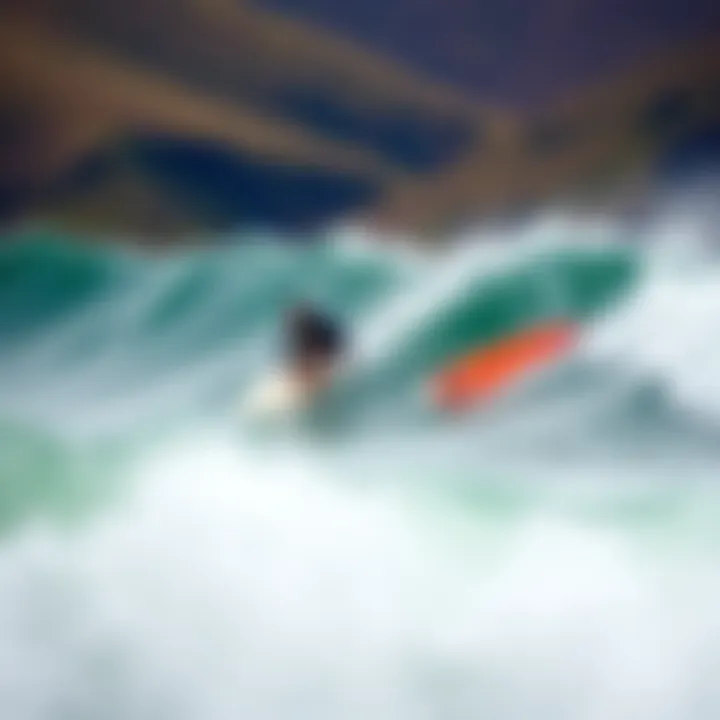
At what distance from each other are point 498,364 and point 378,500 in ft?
0.46

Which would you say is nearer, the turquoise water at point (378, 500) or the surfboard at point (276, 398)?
the turquoise water at point (378, 500)

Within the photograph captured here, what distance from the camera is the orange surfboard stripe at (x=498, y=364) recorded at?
2.82 ft

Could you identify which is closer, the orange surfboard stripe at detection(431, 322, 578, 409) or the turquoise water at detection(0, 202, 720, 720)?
the turquoise water at detection(0, 202, 720, 720)

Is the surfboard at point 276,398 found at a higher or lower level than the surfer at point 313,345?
lower

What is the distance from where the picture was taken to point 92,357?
0.97 metres

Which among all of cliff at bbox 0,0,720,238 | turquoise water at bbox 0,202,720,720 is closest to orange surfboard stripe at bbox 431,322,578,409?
turquoise water at bbox 0,202,720,720

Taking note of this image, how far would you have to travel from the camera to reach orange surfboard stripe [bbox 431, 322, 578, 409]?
0.86 metres

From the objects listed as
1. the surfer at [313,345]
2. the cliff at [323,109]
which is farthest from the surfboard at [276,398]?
the cliff at [323,109]

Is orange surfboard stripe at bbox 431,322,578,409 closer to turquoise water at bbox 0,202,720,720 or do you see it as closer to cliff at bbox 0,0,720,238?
turquoise water at bbox 0,202,720,720

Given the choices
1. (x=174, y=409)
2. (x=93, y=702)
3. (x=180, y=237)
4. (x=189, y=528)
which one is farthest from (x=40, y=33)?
(x=93, y=702)

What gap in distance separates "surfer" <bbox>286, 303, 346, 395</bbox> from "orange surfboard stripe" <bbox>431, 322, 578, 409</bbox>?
86 millimetres

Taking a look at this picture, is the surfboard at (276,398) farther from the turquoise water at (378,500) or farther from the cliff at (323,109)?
the cliff at (323,109)

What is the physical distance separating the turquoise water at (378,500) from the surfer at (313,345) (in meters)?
0.01

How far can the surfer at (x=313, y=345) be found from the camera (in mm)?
898
